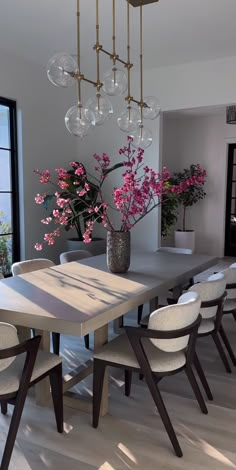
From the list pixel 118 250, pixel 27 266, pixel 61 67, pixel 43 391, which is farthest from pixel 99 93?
pixel 43 391

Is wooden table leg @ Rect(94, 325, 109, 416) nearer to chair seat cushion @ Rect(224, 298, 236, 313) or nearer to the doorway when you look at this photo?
chair seat cushion @ Rect(224, 298, 236, 313)

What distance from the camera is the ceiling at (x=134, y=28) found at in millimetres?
3719

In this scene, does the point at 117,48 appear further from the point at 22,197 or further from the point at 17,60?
the point at 22,197

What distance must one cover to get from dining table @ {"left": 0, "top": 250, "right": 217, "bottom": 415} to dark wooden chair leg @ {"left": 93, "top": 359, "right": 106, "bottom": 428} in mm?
135

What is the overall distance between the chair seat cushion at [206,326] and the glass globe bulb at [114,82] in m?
1.86

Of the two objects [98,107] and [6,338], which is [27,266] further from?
[6,338]

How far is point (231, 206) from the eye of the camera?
27.0 feet

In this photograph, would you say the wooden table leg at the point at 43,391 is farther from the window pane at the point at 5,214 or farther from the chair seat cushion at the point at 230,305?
the window pane at the point at 5,214

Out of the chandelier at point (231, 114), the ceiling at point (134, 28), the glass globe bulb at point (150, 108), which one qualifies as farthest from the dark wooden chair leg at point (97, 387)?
the chandelier at point (231, 114)

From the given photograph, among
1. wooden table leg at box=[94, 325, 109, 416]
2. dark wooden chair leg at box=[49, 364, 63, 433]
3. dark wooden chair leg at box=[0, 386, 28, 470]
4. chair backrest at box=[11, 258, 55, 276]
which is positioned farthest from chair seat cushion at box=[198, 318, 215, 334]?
chair backrest at box=[11, 258, 55, 276]

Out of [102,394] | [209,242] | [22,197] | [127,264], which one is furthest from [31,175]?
[209,242]

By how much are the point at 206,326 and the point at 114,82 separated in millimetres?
1950

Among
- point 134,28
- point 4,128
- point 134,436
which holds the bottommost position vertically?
point 134,436

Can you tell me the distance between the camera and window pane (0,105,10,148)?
522 cm
